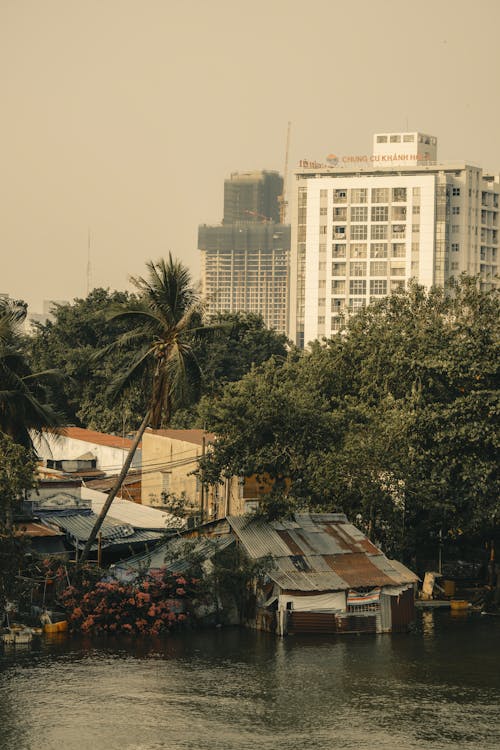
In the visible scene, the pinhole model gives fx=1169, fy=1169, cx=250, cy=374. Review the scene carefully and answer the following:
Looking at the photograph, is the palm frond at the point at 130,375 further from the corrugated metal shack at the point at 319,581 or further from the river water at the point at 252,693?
the river water at the point at 252,693

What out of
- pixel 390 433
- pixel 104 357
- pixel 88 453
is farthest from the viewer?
pixel 104 357

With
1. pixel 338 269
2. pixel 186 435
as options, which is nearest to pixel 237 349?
pixel 186 435

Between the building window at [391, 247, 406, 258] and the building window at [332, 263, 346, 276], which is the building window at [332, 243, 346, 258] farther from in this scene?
the building window at [391, 247, 406, 258]

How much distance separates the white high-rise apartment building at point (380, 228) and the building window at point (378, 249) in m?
0.15

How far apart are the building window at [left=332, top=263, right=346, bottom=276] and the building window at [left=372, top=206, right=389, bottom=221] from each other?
8.46 meters

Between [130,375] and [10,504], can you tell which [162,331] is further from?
[10,504]

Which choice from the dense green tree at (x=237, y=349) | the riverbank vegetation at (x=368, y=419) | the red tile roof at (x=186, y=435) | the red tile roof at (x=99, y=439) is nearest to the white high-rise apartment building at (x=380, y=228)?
the dense green tree at (x=237, y=349)

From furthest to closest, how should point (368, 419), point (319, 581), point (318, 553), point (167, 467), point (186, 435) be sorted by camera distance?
point (186, 435), point (167, 467), point (368, 419), point (318, 553), point (319, 581)

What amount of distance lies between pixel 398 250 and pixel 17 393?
5375 inches

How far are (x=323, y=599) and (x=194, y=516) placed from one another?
8.92 meters

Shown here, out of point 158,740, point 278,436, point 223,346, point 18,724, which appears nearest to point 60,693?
point 18,724

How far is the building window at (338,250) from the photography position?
172m

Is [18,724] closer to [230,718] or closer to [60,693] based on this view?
[60,693]

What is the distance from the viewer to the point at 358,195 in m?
169
